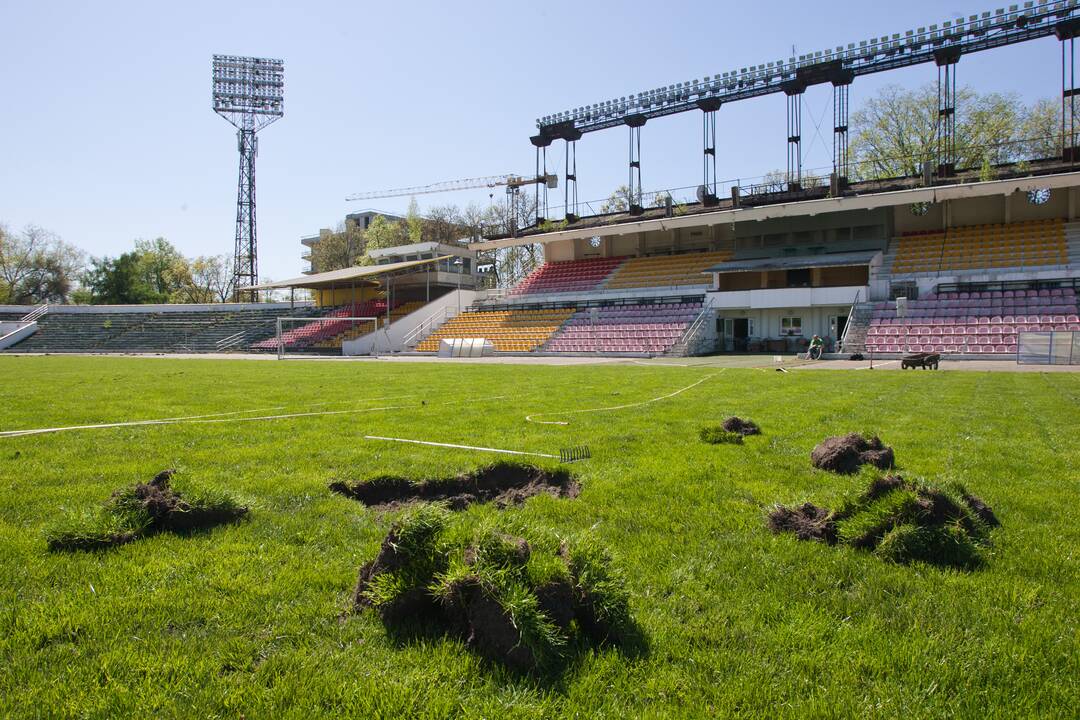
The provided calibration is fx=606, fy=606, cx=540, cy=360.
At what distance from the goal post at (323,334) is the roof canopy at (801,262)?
1034 inches

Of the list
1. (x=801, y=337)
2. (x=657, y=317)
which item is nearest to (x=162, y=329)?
(x=657, y=317)

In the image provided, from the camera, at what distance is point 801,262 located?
36.8m

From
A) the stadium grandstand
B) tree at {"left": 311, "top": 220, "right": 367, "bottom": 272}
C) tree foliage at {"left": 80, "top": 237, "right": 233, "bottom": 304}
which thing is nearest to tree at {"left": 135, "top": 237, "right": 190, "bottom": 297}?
tree foliage at {"left": 80, "top": 237, "right": 233, "bottom": 304}

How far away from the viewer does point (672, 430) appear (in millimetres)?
7926

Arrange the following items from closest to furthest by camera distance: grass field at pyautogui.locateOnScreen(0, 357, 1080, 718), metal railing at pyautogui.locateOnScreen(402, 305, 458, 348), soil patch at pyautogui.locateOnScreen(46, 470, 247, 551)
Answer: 1. grass field at pyautogui.locateOnScreen(0, 357, 1080, 718)
2. soil patch at pyautogui.locateOnScreen(46, 470, 247, 551)
3. metal railing at pyautogui.locateOnScreen(402, 305, 458, 348)

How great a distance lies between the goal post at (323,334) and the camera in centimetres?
4765

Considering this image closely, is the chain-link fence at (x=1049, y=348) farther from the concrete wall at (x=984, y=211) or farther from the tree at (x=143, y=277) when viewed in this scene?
the tree at (x=143, y=277)

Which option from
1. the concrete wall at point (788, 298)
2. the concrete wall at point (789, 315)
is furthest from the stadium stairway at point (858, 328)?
the concrete wall at point (789, 315)

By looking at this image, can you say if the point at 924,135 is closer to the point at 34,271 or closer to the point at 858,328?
the point at 858,328

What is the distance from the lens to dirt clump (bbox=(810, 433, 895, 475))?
562cm

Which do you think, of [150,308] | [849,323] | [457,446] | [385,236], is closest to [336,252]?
[385,236]

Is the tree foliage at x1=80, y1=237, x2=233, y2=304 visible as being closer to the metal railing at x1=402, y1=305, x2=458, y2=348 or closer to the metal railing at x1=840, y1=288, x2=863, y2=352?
the metal railing at x1=402, y1=305, x2=458, y2=348

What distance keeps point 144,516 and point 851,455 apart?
5.91 metres

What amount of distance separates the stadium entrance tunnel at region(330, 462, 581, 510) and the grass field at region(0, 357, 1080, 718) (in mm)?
204
